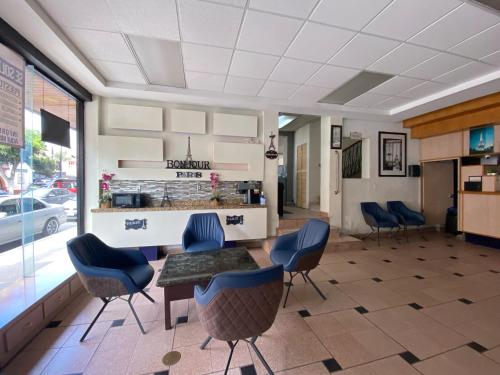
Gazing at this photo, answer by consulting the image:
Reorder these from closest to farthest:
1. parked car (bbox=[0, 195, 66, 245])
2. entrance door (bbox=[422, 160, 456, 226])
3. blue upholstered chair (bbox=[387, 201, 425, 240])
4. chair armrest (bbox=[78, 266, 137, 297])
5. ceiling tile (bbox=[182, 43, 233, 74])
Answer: chair armrest (bbox=[78, 266, 137, 297])
parked car (bbox=[0, 195, 66, 245])
ceiling tile (bbox=[182, 43, 233, 74])
blue upholstered chair (bbox=[387, 201, 425, 240])
entrance door (bbox=[422, 160, 456, 226])

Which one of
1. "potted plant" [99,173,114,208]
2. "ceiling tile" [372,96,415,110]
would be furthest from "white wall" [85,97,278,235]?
"ceiling tile" [372,96,415,110]

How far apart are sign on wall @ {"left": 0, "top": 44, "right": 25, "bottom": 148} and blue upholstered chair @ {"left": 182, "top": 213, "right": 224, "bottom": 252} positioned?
7.08 ft

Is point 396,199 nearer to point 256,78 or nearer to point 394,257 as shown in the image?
point 394,257

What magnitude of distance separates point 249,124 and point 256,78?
1.19m

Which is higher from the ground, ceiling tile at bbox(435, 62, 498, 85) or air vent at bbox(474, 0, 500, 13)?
ceiling tile at bbox(435, 62, 498, 85)

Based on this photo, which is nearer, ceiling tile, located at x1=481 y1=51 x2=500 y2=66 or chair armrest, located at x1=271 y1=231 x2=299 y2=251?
ceiling tile, located at x1=481 y1=51 x2=500 y2=66

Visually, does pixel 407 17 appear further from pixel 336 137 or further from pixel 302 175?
pixel 302 175

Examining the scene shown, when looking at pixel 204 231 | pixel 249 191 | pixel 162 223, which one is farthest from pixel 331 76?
pixel 162 223

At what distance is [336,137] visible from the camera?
5066mm

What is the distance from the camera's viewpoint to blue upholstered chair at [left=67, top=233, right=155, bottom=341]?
1.92 metres

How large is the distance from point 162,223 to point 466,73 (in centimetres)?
545

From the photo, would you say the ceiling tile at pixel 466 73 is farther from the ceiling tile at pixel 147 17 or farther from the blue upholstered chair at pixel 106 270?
the blue upholstered chair at pixel 106 270

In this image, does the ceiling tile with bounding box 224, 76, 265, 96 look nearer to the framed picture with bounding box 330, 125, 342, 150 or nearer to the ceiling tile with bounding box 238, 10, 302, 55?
the ceiling tile with bounding box 238, 10, 302, 55

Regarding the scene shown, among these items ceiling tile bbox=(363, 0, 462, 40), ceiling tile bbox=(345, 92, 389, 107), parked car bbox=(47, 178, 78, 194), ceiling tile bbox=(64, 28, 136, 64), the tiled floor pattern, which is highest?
ceiling tile bbox=(345, 92, 389, 107)
